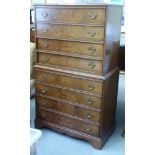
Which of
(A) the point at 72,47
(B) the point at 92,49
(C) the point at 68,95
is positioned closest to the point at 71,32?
(A) the point at 72,47

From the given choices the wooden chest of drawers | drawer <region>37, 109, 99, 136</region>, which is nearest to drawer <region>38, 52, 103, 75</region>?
the wooden chest of drawers

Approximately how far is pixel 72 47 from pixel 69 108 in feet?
2.03

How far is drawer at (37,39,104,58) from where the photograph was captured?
198cm

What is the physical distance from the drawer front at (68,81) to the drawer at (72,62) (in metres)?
0.10

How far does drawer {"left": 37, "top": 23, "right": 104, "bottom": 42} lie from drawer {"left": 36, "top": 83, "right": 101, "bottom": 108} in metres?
0.53

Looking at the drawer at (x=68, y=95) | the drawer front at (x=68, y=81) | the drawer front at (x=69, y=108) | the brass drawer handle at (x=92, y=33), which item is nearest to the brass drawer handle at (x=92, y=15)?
the brass drawer handle at (x=92, y=33)

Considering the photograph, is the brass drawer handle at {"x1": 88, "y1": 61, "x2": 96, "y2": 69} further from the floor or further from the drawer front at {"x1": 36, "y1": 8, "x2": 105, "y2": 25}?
the floor

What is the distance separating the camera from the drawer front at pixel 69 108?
7.06ft

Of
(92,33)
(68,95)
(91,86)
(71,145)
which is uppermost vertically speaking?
(92,33)

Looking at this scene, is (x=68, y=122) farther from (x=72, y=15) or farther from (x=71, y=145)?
(x=72, y=15)

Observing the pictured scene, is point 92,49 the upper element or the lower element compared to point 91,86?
upper

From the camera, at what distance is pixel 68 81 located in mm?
2205

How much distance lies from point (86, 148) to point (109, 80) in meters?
0.71
